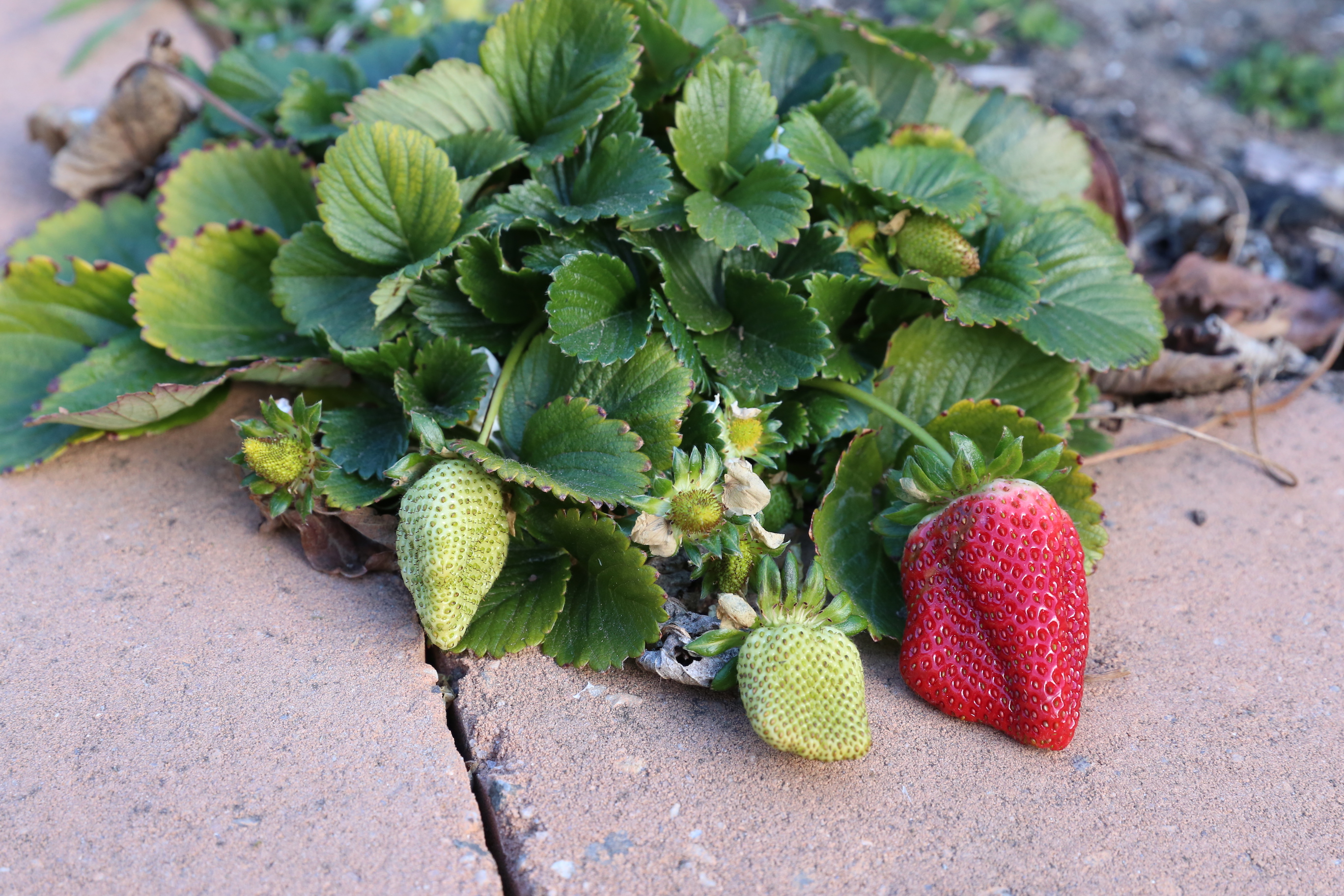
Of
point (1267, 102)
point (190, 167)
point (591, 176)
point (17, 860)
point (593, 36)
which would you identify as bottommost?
point (1267, 102)

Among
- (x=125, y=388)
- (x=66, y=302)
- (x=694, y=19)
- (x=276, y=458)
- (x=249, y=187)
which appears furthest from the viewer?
(x=694, y=19)

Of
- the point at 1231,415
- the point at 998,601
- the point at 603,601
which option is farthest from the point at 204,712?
the point at 1231,415

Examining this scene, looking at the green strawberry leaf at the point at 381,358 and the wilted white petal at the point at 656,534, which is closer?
the wilted white petal at the point at 656,534

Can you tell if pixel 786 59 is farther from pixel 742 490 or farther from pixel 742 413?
pixel 742 490

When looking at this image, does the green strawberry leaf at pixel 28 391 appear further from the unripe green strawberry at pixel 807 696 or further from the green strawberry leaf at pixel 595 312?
the unripe green strawberry at pixel 807 696

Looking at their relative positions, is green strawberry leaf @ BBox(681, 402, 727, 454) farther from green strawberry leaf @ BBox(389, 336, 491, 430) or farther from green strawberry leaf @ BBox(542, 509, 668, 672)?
green strawberry leaf @ BBox(389, 336, 491, 430)

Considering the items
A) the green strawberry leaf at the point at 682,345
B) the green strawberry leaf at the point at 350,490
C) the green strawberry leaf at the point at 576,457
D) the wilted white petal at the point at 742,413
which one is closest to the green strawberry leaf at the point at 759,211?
the green strawberry leaf at the point at 682,345

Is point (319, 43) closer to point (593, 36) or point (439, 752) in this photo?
point (593, 36)

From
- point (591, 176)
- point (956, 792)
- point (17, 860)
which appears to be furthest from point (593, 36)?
point (17, 860)
